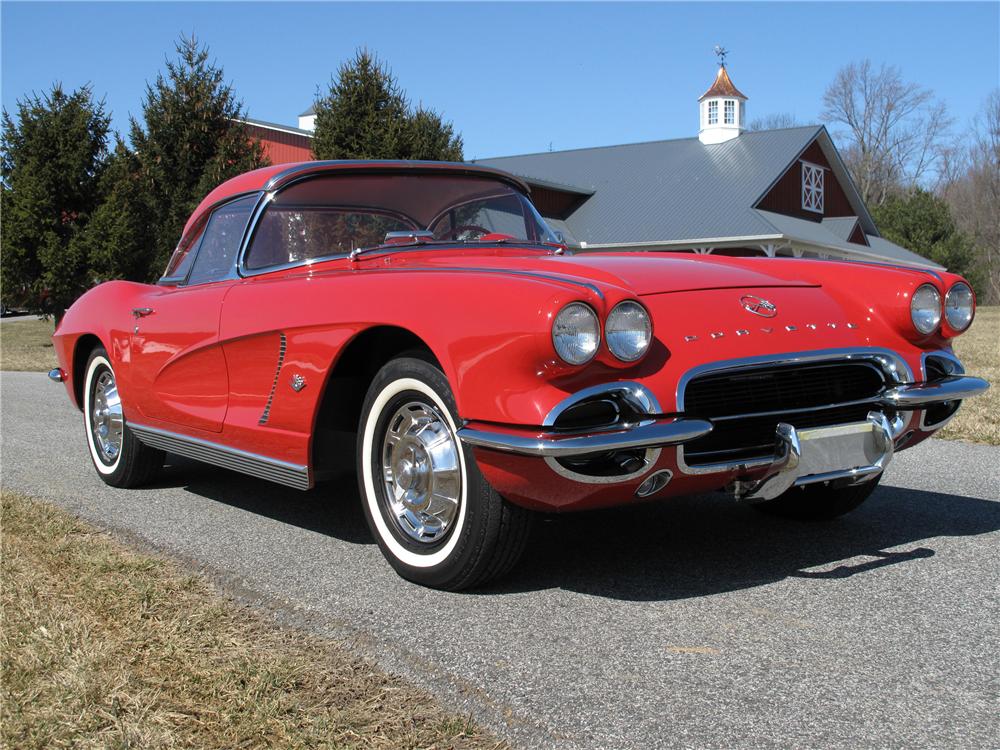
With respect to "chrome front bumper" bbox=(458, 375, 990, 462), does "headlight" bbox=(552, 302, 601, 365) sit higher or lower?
higher

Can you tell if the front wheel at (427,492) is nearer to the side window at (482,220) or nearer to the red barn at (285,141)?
the side window at (482,220)

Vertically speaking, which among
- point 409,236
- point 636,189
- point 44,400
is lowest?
point 44,400

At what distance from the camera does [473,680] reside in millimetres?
2506

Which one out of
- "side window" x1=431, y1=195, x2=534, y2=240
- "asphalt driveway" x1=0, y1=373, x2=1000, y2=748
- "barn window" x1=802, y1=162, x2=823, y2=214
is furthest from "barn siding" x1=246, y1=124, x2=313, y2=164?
"asphalt driveway" x1=0, y1=373, x2=1000, y2=748

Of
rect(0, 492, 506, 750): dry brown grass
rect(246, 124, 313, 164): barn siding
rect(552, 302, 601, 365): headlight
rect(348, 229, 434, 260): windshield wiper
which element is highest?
rect(246, 124, 313, 164): barn siding

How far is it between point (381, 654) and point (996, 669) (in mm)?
1534

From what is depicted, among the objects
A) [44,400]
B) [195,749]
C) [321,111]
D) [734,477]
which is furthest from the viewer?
[321,111]

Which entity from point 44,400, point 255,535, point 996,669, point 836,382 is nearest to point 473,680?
point 996,669

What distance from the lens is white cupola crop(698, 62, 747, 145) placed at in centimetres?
3200

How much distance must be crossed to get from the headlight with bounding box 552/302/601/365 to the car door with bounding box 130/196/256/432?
176 cm

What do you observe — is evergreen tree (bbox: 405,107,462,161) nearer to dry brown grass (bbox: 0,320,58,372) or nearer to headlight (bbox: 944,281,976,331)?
dry brown grass (bbox: 0,320,58,372)

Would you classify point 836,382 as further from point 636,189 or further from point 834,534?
point 636,189

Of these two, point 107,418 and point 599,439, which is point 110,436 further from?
point 599,439

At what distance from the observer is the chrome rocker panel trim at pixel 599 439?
2.71m
